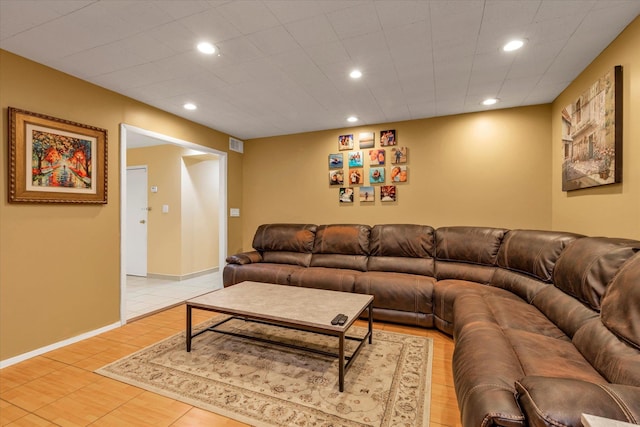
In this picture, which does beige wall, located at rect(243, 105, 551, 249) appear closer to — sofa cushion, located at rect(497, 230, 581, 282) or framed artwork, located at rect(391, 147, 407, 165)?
framed artwork, located at rect(391, 147, 407, 165)

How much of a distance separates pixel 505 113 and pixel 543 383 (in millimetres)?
3403

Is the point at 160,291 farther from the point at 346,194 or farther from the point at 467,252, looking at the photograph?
the point at 467,252

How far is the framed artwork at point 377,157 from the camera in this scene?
3.99m

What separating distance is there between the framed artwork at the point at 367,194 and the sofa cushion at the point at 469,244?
102 cm

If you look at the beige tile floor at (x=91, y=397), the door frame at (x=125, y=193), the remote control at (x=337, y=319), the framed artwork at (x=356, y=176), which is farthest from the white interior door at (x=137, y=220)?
the remote control at (x=337, y=319)

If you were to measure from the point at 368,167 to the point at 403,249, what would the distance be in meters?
1.28

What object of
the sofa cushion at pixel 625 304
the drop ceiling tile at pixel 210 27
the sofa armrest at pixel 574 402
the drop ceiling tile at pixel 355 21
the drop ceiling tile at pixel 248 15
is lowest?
the sofa armrest at pixel 574 402

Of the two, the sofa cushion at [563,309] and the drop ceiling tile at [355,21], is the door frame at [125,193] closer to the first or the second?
the drop ceiling tile at [355,21]

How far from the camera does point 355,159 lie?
4.14 metres

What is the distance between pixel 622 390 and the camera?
2.92 feet

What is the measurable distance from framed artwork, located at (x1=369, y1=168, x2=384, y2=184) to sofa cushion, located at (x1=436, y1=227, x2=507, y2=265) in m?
1.05

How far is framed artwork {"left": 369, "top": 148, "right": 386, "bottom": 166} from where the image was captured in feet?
13.1

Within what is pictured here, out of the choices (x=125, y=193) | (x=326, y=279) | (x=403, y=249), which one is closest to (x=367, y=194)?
(x=403, y=249)

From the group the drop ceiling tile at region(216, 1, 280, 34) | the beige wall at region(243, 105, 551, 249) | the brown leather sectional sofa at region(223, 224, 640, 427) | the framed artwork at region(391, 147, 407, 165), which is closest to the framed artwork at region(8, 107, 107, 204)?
the brown leather sectional sofa at region(223, 224, 640, 427)
